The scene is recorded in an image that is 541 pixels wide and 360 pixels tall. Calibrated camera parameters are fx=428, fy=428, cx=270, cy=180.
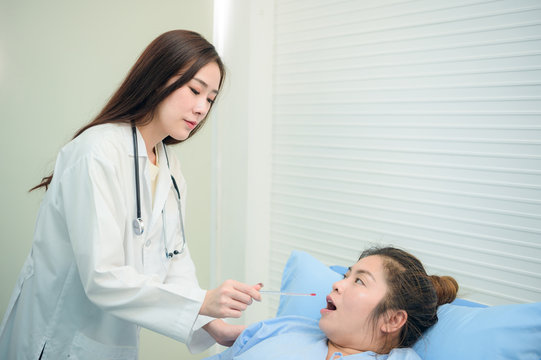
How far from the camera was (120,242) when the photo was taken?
1183 mm

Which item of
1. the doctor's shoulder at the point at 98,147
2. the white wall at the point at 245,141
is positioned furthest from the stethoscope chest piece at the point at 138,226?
the white wall at the point at 245,141

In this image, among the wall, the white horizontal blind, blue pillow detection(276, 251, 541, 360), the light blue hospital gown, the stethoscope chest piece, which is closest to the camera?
blue pillow detection(276, 251, 541, 360)

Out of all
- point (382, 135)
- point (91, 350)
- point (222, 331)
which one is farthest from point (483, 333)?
point (91, 350)

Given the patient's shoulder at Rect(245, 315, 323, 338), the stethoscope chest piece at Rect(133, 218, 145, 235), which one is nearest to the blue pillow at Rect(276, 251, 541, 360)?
the patient's shoulder at Rect(245, 315, 323, 338)

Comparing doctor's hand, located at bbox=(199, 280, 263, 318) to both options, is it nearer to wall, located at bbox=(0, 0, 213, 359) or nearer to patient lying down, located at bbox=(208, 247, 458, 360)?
patient lying down, located at bbox=(208, 247, 458, 360)

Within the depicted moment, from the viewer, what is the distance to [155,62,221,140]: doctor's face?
132 centimetres

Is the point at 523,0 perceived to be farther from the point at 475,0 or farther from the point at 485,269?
the point at 485,269

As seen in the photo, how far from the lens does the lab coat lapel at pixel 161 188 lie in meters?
1.42

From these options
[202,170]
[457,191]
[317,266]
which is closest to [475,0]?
[457,191]

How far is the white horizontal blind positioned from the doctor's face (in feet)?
2.79

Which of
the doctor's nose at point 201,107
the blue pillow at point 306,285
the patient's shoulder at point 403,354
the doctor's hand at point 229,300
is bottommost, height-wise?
the patient's shoulder at point 403,354

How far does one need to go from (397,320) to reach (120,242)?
81 cm

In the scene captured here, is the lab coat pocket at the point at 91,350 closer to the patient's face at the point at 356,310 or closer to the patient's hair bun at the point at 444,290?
the patient's face at the point at 356,310

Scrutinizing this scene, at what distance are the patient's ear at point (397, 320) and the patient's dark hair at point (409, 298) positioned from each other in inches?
0.5
